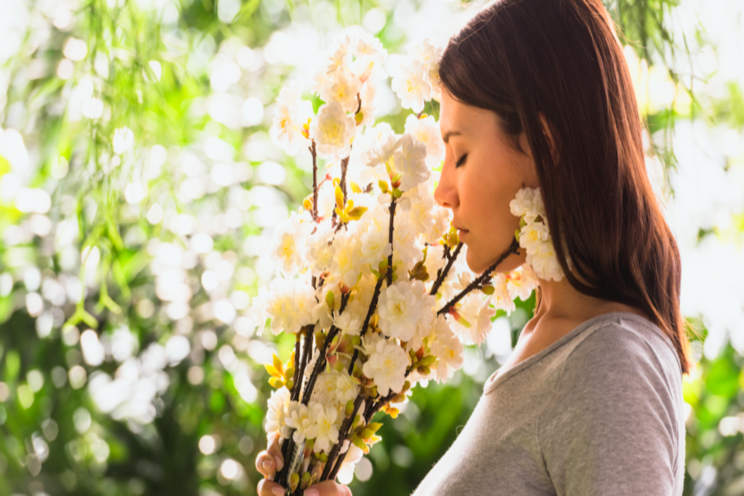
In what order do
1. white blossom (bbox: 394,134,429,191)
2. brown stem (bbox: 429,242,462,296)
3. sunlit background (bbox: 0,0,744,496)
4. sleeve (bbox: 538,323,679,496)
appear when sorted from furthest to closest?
1. sunlit background (bbox: 0,0,744,496)
2. brown stem (bbox: 429,242,462,296)
3. white blossom (bbox: 394,134,429,191)
4. sleeve (bbox: 538,323,679,496)

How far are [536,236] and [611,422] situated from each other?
0.59ft

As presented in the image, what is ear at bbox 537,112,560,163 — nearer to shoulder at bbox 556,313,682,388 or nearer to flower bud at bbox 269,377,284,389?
shoulder at bbox 556,313,682,388

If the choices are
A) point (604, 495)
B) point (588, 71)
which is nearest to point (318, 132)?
point (588, 71)

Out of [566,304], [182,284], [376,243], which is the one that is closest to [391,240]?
[376,243]

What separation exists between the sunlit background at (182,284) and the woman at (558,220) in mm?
729

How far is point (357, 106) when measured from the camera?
0.59 meters

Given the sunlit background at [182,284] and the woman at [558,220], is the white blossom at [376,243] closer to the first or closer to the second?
the woman at [558,220]

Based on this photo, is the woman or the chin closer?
the woman

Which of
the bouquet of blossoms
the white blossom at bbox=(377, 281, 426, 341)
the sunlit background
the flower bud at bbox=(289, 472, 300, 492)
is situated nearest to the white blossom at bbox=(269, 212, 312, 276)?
the bouquet of blossoms

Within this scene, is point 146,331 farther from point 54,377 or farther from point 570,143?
point 570,143

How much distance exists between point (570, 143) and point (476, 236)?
0.42 feet

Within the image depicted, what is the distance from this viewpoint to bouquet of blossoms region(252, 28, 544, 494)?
0.54m

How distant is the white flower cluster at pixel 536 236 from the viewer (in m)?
0.53

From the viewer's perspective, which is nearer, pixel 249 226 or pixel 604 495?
pixel 604 495
